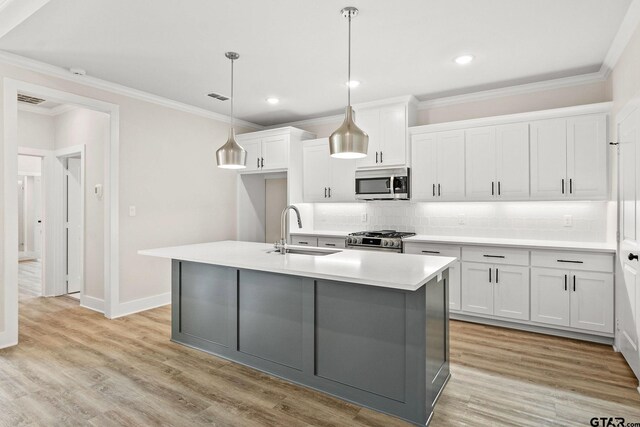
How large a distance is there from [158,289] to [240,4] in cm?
369

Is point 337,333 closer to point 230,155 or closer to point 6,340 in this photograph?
point 230,155

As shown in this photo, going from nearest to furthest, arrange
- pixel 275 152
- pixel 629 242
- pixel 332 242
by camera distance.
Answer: pixel 629 242, pixel 332 242, pixel 275 152

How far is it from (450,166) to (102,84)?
13.6ft

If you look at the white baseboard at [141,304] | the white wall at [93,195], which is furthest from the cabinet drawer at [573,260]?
the white wall at [93,195]

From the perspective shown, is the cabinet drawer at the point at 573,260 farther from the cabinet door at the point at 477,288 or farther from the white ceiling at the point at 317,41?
the white ceiling at the point at 317,41

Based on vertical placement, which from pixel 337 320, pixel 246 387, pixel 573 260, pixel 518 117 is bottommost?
pixel 246 387

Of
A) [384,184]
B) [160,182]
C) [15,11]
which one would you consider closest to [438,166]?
[384,184]

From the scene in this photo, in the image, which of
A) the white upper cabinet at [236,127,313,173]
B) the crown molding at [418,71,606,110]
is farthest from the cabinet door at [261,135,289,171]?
the crown molding at [418,71,606,110]

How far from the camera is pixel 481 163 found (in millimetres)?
4215

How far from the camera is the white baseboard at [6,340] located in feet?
11.1

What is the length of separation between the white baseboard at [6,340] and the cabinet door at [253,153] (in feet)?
11.4

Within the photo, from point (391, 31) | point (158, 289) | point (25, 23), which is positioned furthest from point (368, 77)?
point (158, 289)

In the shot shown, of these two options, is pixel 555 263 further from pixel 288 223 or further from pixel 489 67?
pixel 288 223

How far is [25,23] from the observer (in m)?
2.86
